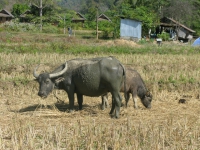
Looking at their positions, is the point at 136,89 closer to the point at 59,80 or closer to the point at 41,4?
the point at 59,80

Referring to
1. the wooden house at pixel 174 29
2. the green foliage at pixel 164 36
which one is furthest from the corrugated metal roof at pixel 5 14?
the green foliage at pixel 164 36

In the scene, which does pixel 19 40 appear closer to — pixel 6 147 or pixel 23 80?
pixel 23 80

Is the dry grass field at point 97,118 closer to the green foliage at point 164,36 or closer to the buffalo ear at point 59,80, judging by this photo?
the buffalo ear at point 59,80

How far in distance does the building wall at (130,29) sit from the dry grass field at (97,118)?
19168 millimetres

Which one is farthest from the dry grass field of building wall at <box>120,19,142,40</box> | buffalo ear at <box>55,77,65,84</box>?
building wall at <box>120,19,142,40</box>

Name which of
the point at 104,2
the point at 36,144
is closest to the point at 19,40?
the point at 36,144

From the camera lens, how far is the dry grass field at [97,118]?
4832mm

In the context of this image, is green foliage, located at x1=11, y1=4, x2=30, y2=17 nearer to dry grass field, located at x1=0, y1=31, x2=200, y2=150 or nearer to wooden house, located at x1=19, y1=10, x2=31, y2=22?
wooden house, located at x1=19, y1=10, x2=31, y2=22

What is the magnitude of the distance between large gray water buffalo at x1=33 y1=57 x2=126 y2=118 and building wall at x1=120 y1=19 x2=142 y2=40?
25393mm

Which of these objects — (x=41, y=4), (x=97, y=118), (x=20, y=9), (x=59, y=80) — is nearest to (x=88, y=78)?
(x=59, y=80)

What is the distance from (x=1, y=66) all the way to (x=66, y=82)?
5.05m

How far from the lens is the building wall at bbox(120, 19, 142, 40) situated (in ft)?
108

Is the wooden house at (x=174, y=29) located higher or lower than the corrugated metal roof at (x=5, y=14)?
lower

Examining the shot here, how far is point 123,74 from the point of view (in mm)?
7273
